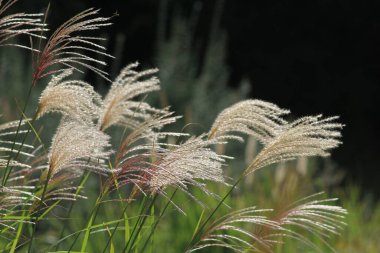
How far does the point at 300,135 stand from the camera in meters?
2.50

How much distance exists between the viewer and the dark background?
13083mm

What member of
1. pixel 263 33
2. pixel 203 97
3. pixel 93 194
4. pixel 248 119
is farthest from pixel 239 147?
pixel 248 119

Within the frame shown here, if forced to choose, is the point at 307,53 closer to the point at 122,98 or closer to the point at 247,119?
the point at 122,98

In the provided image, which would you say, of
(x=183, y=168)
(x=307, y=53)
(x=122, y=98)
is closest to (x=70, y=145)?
(x=183, y=168)

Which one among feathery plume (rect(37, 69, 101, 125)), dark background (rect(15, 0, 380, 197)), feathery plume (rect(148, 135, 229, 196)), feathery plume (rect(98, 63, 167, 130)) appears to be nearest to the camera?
feathery plume (rect(148, 135, 229, 196))

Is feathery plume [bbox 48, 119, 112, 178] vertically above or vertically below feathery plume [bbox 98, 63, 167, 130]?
below

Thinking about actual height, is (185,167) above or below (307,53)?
above

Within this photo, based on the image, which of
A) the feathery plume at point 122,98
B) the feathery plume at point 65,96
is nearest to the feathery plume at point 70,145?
the feathery plume at point 65,96

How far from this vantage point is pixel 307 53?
1404cm

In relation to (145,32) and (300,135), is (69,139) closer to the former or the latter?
(300,135)

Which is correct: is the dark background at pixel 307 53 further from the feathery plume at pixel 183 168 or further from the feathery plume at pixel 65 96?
the feathery plume at pixel 183 168

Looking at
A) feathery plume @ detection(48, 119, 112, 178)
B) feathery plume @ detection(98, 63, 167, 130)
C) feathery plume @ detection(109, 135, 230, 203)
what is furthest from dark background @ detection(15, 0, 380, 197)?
feathery plume @ detection(109, 135, 230, 203)

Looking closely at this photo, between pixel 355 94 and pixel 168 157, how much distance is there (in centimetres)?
1234

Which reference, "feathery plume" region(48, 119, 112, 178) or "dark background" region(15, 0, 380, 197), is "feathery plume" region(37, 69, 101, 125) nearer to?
"feathery plume" region(48, 119, 112, 178)
